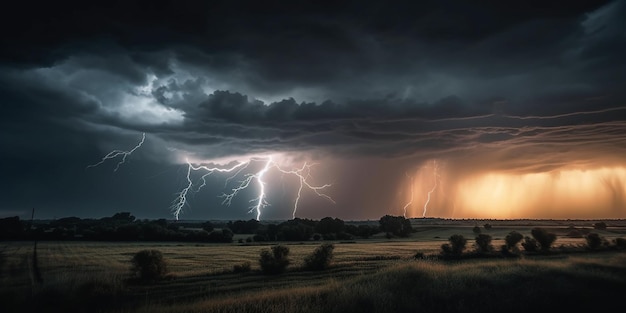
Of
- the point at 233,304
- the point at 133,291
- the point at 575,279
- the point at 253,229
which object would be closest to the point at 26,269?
the point at 133,291

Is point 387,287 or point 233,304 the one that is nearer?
point 233,304

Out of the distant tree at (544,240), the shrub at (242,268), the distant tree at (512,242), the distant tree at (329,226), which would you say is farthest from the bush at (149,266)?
the distant tree at (329,226)

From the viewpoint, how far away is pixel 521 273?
2020 centimetres

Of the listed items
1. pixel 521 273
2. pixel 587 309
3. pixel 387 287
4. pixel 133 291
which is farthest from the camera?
pixel 133 291

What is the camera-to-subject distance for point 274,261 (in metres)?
39.0

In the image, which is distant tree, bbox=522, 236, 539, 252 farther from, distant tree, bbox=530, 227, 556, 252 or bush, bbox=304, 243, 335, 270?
bush, bbox=304, 243, 335, 270

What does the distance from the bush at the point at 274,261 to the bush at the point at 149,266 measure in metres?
8.98

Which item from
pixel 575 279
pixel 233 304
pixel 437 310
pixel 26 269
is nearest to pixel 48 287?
pixel 233 304

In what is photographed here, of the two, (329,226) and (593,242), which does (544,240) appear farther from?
(329,226)

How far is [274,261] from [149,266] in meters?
11.3

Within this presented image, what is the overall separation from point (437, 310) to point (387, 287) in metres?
3.58

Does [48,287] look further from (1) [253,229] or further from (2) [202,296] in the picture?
(1) [253,229]

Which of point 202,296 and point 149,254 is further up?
point 149,254

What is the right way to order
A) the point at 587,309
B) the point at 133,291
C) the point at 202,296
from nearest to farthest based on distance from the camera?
the point at 587,309
the point at 202,296
the point at 133,291
